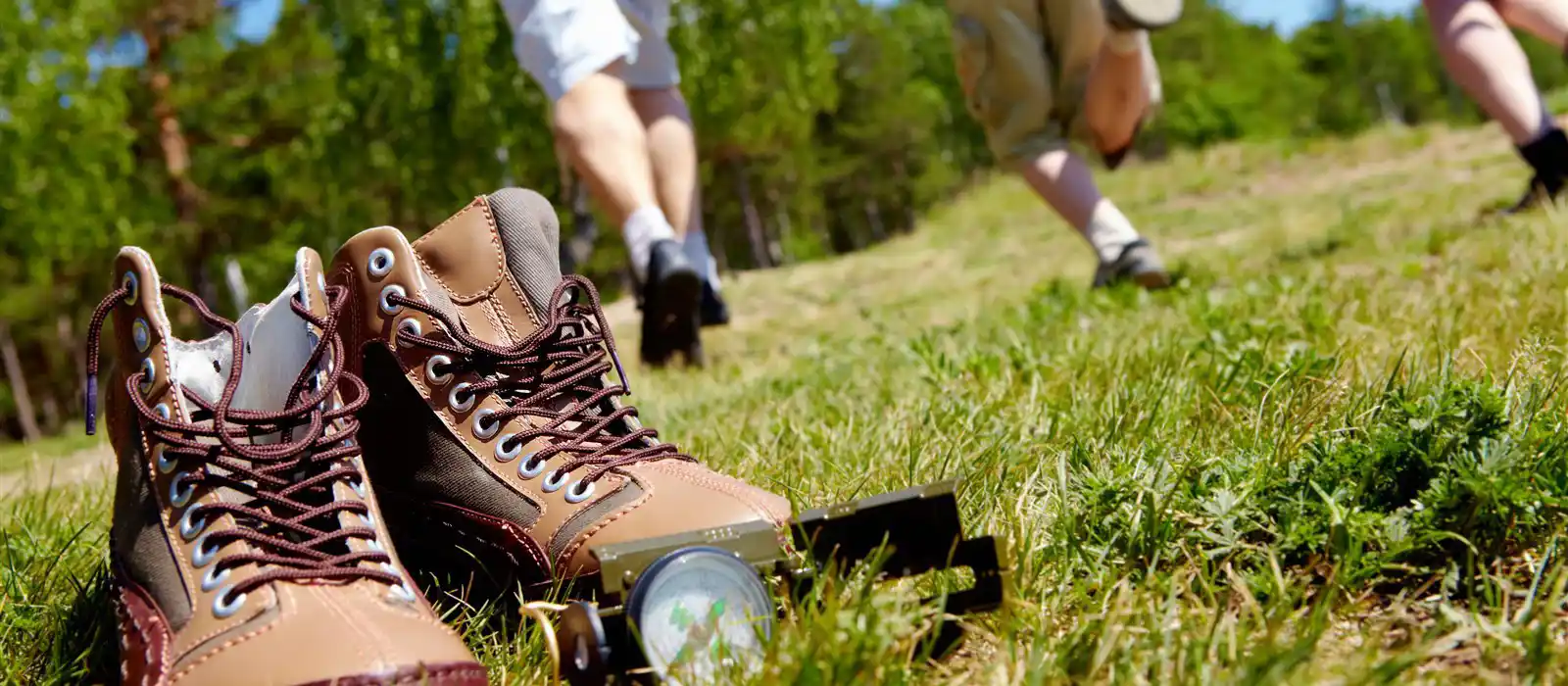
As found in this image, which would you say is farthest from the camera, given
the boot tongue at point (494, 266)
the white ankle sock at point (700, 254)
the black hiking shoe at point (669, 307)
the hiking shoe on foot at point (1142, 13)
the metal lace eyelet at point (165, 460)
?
the white ankle sock at point (700, 254)

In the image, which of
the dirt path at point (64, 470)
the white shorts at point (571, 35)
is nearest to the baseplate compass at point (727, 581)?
the dirt path at point (64, 470)

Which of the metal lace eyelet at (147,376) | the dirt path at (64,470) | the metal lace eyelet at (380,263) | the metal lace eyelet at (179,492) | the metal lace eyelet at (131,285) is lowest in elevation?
the dirt path at (64,470)

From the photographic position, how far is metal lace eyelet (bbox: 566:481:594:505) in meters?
1.50

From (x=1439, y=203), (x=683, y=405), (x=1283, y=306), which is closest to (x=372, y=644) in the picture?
(x=683, y=405)

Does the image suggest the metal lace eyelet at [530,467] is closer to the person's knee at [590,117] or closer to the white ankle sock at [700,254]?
the person's knee at [590,117]

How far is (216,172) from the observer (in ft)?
72.8

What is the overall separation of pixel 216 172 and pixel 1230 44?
45.5 m

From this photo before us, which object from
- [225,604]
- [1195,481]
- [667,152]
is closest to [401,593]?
[225,604]

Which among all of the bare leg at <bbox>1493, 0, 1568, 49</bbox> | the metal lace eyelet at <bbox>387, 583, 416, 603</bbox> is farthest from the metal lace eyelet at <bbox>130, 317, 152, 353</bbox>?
the bare leg at <bbox>1493, 0, 1568, 49</bbox>

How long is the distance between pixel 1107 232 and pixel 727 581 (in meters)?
3.72

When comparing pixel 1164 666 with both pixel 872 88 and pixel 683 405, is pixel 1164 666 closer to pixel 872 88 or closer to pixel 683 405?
pixel 683 405

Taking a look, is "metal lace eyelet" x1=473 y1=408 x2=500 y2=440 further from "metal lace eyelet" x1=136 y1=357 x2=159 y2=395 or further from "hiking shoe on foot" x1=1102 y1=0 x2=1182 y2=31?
"hiking shoe on foot" x1=1102 y1=0 x2=1182 y2=31

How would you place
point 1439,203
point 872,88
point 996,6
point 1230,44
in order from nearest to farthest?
point 996,6 < point 1439,203 < point 872,88 < point 1230,44

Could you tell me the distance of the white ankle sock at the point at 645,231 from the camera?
3.82m
